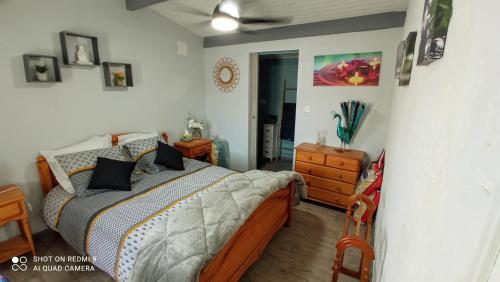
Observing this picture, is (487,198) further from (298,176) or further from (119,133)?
(119,133)

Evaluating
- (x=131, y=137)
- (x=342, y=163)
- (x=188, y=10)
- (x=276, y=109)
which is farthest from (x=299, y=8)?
(x=131, y=137)

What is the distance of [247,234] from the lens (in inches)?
71.0

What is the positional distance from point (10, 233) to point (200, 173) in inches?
74.6

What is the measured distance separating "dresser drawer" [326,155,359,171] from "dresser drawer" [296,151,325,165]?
8cm

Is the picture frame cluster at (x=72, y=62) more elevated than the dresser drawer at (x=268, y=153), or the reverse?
the picture frame cluster at (x=72, y=62)

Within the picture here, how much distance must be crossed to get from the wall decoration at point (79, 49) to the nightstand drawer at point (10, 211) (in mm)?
1430

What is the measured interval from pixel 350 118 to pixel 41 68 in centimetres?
341

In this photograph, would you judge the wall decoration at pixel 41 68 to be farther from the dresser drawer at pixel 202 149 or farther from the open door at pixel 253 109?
the open door at pixel 253 109

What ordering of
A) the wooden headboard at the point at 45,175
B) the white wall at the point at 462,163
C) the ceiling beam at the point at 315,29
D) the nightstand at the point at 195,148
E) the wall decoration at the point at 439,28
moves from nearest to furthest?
the white wall at the point at 462,163 < the wall decoration at the point at 439,28 < the wooden headboard at the point at 45,175 < the ceiling beam at the point at 315,29 < the nightstand at the point at 195,148

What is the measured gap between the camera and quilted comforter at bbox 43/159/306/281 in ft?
4.40

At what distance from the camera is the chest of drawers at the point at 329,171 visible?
2809 millimetres

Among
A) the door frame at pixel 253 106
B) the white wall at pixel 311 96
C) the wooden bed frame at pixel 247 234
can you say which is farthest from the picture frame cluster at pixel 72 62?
the door frame at pixel 253 106

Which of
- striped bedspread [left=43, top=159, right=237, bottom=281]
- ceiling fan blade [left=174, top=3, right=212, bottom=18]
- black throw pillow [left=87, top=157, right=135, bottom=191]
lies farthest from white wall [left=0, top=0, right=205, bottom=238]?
black throw pillow [left=87, top=157, right=135, bottom=191]

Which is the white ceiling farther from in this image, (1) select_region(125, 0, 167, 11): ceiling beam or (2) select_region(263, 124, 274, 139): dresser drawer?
(2) select_region(263, 124, 274, 139): dresser drawer
